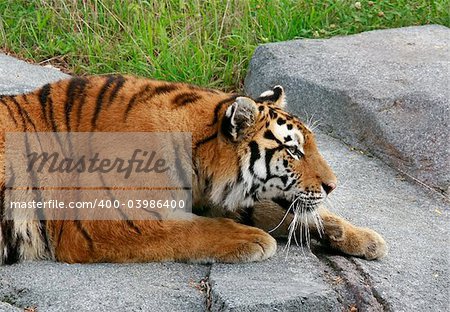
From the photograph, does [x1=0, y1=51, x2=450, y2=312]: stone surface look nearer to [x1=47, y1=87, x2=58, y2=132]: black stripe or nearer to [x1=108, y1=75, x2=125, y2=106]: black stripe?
[x1=47, y1=87, x2=58, y2=132]: black stripe

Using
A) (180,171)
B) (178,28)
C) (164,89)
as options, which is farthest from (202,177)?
(178,28)

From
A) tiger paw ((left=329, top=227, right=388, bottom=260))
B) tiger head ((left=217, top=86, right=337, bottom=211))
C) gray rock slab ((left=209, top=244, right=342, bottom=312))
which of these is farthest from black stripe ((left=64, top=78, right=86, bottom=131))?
tiger paw ((left=329, top=227, right=388, bottom=260))

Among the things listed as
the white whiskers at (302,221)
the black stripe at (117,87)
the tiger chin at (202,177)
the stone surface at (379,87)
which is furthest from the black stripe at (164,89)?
the stone surface at (379,87)

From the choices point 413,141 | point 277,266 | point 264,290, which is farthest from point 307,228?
point 413,141

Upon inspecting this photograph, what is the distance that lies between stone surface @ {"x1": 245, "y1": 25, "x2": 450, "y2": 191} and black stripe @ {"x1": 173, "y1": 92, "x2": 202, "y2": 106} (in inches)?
75.0

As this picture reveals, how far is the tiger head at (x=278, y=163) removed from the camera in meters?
4.10

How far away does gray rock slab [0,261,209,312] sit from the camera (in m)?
3.69

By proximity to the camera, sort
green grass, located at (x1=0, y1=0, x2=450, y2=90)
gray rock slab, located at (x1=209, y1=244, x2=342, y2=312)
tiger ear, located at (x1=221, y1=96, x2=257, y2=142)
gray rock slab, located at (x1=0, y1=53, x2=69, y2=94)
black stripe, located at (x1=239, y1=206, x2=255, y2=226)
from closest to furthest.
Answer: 1. gray rock slab, located at (x1=209, y1=244, x2=342, y2=312)
2. tiger ear, located at (x1=221, y1=96, x2=257, y2=142)
3. black stripe, located at (x1=239, y1=206, x2=255, y2=226)
4. gray rock slab, located at (x1=0, y1=53, x2=69, y2=94)
5. green grass, located at (x1=0, y1=0, x2=450, y2=90)

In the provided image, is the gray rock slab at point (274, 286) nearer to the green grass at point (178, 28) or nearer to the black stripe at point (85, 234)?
the black stripe at point (85, 234)

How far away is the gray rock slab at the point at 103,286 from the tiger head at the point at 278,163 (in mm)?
482

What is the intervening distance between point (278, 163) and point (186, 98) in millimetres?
552

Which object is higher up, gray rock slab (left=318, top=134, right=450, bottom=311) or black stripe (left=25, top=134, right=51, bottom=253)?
black stripe (left=25, top=134, right=51, bottom=253)

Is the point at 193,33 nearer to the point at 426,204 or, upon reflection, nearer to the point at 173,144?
the point at 426,204

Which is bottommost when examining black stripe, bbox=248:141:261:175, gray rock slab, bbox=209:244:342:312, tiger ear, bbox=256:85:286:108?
gray rock slab, bbox=209:244:342:312
